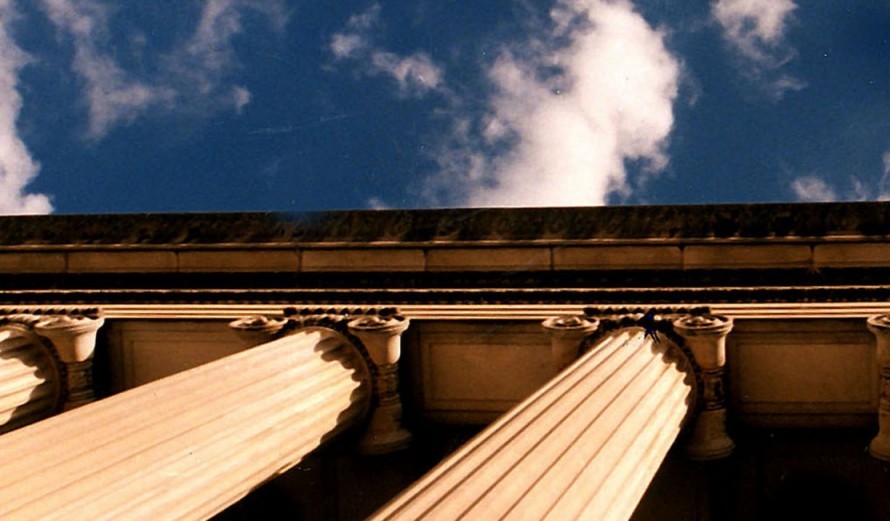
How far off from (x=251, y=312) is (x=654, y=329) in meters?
8.52

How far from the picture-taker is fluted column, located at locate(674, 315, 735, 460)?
1373 centimetres

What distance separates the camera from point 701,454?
1375 centimetres

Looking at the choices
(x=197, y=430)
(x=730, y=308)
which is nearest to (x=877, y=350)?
(x=730, y=308)

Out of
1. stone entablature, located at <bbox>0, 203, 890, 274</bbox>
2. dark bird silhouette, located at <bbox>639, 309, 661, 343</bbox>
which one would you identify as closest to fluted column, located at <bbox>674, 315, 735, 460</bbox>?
dark bird silhouette, located at <bbox>639, 309, 661, 343</bbox>

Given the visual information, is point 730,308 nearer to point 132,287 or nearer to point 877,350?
point 877,350

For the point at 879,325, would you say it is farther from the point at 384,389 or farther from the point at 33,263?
the point at 33,263

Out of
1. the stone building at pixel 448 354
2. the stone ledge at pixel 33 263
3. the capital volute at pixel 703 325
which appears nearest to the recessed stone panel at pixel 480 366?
the stone building at pixel 448 354

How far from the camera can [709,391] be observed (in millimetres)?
13797

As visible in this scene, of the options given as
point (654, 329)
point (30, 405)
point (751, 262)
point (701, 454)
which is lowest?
point (701, 454)

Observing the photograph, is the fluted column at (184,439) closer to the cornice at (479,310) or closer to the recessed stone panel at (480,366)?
the recessed stone panel at (480,366)

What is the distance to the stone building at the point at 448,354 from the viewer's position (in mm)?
10453

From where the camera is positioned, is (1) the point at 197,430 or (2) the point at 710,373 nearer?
(1) the point at 197,430

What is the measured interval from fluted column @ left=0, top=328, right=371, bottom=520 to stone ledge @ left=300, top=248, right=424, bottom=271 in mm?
3736

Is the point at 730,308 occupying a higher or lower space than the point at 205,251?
lower
